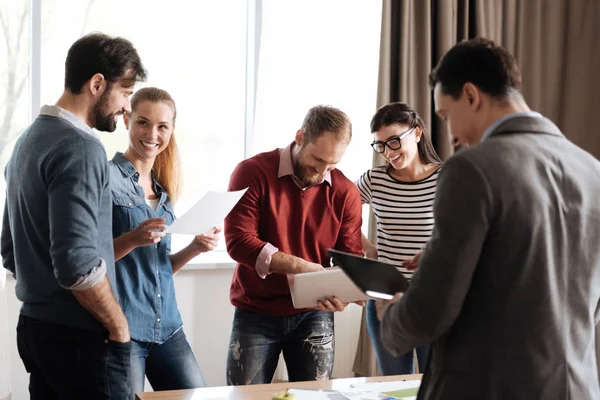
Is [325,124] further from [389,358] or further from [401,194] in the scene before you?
[389,358]

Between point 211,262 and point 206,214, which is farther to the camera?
point 211,262

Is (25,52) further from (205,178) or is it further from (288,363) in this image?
(288,363)

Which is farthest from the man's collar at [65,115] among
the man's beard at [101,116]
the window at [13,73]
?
the window at [13,73]

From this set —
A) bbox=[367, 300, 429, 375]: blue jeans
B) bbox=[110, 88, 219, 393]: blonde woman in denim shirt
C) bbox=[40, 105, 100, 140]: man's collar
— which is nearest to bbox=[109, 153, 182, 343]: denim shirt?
bbox=[110, 88, 219, 393]: blonde woman in denim shirt

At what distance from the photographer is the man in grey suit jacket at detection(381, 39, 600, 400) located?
1.24 m

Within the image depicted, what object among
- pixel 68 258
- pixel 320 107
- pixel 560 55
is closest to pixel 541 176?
pixel 68 258

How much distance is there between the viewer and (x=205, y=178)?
12.3ft

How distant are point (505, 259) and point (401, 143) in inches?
54.5

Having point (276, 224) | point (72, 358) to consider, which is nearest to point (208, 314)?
point (276, 224)

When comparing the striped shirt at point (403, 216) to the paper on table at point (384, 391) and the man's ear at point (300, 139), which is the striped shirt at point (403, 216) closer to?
the man's ear at point (300, 139)

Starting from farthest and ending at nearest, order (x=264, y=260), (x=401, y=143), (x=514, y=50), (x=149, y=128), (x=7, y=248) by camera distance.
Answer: (x=514, y=50) < (x=401, y=143) < (x=264, y=260) < (x=149, y=128) < (x=7, y=248)

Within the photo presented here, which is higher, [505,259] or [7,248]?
[505,259]

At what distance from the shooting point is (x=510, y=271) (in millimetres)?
1258

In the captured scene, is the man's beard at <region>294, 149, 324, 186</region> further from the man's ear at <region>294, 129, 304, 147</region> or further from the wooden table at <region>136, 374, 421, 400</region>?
the wooden table at <region>136, 374, 421, 400</region>
